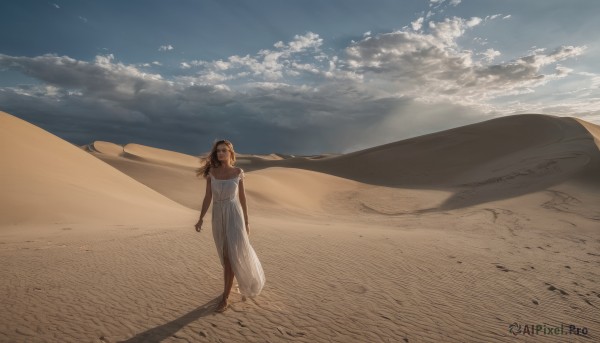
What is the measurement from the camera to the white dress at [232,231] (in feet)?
13.0

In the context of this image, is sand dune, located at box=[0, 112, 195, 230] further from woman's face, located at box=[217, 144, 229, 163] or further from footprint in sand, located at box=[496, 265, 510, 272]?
footprint in sand, located at box=[496, 265, 510, 272]

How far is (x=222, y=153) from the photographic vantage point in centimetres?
405

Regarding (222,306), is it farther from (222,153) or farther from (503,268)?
(503,268)

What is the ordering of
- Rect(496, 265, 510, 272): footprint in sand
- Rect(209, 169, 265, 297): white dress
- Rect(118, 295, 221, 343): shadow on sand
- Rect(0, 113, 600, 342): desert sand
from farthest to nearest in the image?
Rect(496, 265, 510, 272): footprint in sand < Rect(209, 169, 265, 297): white dress < Rect(0, 113, 600, 342): desert sand < Rect(118, 295, 221, 343): shadow on sand

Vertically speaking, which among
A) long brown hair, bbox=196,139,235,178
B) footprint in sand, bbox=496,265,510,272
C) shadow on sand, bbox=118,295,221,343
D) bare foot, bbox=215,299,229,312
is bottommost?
shadow on sand, bbox=118,295,221,343

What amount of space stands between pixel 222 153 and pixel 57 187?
937 centimetres

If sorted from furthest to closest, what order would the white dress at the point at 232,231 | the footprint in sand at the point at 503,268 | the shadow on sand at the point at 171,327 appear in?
the footprint in sand at the point at 503,268 < the white dress at the point at 232,231 < the shadow on sand at the point at 171,327

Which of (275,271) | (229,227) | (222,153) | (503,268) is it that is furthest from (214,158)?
(503,268)

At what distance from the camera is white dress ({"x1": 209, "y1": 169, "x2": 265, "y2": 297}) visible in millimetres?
3971

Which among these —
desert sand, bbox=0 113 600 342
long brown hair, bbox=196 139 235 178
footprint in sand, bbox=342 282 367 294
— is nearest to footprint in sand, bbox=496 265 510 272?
desert sand, bbox=0 113 600 342

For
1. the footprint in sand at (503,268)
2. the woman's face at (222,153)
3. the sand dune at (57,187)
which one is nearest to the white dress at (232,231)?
the woman's face at (222,153)

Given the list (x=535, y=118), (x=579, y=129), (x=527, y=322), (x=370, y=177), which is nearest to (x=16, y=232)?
(x=527, y=322)

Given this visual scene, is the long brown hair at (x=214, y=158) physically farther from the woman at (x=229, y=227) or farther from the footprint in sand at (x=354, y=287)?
the footprint in sand at (x=354, y=287)

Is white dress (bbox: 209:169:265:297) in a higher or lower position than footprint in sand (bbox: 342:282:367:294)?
higher
